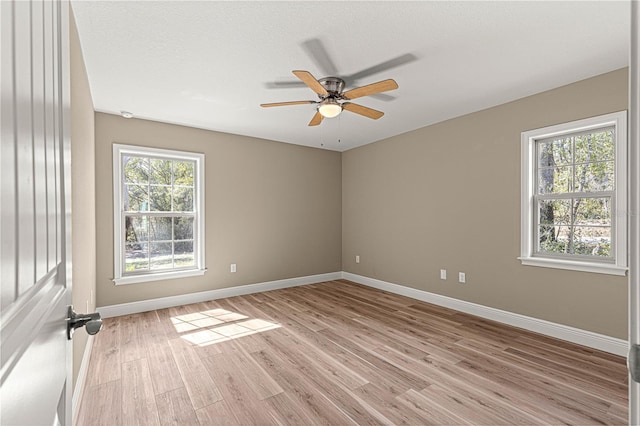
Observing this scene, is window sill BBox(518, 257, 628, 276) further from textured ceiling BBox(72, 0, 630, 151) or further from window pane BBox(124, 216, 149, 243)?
A: window pane BBox(124, 216, 149, 243)

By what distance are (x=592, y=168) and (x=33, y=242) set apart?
156 inches

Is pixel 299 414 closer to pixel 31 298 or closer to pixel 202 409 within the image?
pixel 202 409

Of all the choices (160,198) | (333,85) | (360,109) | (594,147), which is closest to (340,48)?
(333,85)

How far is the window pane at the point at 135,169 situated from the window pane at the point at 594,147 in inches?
193

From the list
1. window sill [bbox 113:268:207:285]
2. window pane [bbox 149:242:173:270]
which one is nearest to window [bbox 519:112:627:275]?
window sill [bbox 113:268:207:285]

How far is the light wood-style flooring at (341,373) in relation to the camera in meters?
1.93

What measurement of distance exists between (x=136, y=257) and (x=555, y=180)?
4.93 m

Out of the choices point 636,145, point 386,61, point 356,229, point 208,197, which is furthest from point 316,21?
point 356,229

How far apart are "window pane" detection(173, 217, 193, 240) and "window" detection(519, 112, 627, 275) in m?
4.14

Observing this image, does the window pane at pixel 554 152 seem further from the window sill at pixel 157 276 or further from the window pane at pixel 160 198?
the window pane at pixel 160 198

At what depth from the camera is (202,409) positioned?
6.51 ft

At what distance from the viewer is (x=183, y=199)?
14.2 feet

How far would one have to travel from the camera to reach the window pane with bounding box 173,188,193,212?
4.27 metres

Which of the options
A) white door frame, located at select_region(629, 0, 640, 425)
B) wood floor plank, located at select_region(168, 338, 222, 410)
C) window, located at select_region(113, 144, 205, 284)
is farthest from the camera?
window, located at select_region(113, 144, 205, 284)
